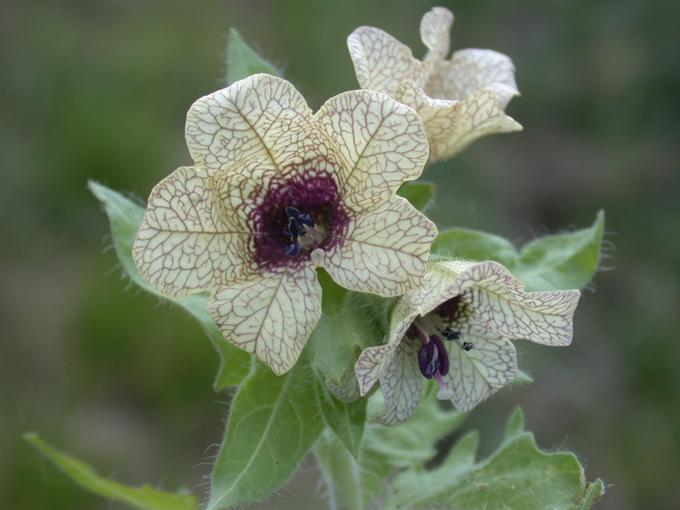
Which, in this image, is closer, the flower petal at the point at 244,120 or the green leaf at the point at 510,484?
the flower petal at the point at 244,120

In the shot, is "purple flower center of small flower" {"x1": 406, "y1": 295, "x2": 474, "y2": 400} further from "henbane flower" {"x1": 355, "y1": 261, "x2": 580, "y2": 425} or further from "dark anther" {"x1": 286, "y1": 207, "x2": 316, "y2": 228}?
"dark anther" {"x1": 286, "y1": 207, "x2": 316, "y2": 228}

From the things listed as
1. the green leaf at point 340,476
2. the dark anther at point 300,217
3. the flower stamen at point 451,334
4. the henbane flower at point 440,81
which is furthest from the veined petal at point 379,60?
the green leaf at point 340,476

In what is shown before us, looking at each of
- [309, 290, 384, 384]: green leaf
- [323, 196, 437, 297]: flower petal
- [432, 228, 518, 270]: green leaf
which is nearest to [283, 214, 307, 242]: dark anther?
[323, 196, 437, 297]: flower petal

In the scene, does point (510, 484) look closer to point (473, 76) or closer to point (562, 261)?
point (562, 261)

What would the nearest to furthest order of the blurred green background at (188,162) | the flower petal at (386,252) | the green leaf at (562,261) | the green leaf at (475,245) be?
the flower petal at (386,252), the green leaf at (475,245), the green leaf at (562,261), the blurred green background at (188,162)

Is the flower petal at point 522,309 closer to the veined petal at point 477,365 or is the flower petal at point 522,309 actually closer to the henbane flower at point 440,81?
the veined petal at point 477,365

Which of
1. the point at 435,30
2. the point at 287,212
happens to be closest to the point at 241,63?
the point at 435,30

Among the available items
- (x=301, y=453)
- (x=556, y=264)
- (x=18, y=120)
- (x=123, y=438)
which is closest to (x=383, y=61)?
(x=556, y=264)

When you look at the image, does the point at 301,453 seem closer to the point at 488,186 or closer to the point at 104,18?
the point at 488,186

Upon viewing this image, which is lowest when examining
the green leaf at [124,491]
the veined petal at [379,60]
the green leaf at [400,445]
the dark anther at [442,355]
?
the green leaf at [400,445]
